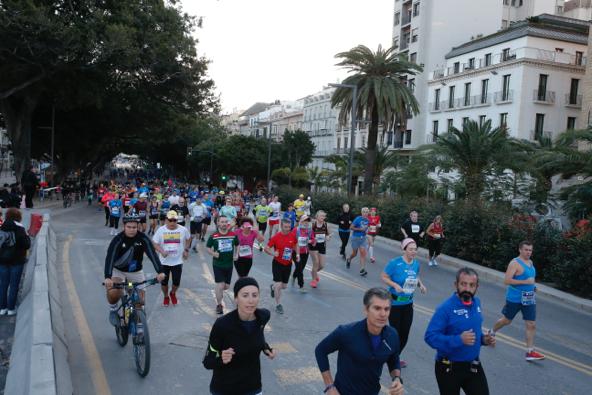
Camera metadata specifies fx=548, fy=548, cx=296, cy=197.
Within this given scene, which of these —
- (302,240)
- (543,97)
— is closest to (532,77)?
(543,97)

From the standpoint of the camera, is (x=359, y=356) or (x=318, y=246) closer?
(x=359, y=356)

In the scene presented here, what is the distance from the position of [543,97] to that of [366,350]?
43.8 m

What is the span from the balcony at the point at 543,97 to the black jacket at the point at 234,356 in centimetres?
4323

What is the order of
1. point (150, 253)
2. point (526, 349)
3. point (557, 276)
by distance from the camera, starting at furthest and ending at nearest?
1. point (557, 276)
2. point (526, 349)
3. point (150, 253)

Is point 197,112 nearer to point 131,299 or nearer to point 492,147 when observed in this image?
point 492,147

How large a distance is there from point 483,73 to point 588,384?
42.7 m

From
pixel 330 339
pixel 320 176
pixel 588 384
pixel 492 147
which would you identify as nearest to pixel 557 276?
pixel 588 384

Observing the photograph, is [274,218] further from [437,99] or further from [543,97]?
[437,99]

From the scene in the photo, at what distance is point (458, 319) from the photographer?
492cm

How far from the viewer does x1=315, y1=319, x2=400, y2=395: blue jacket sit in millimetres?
4031

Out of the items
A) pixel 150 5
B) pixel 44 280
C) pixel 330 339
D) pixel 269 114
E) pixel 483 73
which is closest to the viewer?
pixel 330 339

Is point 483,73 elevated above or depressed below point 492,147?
above

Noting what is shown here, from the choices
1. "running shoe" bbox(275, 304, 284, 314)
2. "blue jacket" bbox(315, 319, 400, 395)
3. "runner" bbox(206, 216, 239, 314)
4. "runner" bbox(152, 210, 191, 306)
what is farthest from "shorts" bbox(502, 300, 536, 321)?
"runner" bbox(152, 210, 191, 306)

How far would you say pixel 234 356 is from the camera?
4.18m
